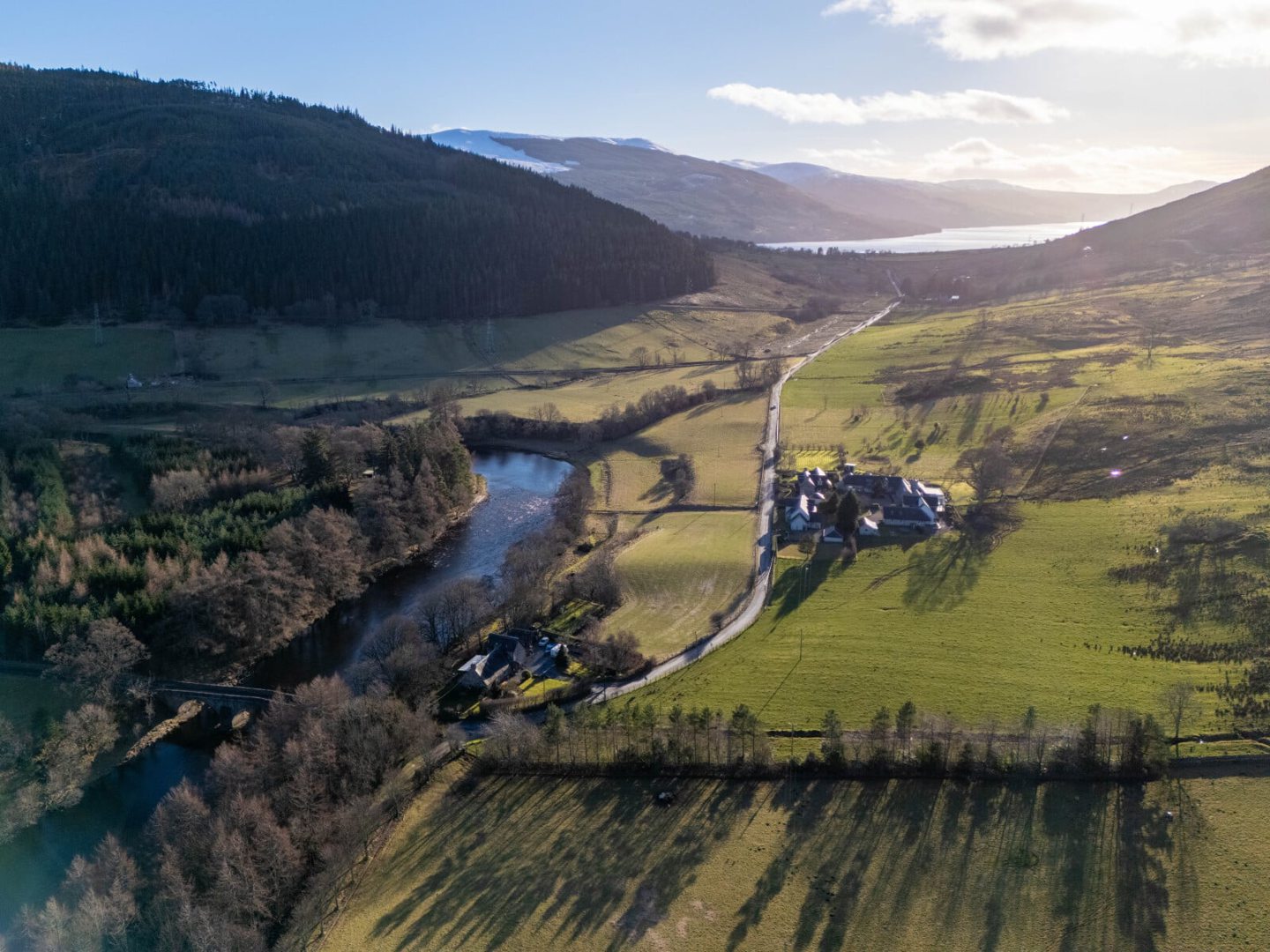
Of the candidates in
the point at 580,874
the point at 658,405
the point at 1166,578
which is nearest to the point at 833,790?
the point at 580,874

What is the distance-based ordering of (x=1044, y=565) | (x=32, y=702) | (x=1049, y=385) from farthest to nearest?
(x=1049, y=385), (x=1044, y=565), (x=32, y=702)

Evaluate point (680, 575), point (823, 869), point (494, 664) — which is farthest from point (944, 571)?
point (494, 664)

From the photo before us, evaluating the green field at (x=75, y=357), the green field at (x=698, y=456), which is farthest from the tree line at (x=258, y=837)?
the green field at (x=75, y=357)

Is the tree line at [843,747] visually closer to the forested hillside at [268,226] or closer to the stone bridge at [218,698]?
the stone bridge at [218,698]

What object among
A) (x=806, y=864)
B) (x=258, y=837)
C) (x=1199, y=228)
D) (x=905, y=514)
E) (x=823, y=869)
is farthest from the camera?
(x=1199, y=228)

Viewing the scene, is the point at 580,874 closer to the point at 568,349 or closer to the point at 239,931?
the point at 239,931

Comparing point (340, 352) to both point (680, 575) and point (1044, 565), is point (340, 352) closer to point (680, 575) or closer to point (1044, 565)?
point (680, 575)

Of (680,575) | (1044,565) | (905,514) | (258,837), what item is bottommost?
(258,837)
